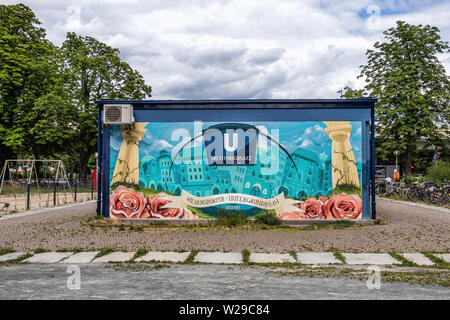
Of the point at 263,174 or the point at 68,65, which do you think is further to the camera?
the point at 68,65

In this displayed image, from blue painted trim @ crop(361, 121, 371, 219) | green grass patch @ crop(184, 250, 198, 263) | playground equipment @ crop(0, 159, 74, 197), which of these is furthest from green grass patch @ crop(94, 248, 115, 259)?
playground equipment @ crop(0, 159, 74, 197)

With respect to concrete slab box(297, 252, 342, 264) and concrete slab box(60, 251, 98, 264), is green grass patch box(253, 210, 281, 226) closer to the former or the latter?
concrete slab box(297, 252, 342, 264)

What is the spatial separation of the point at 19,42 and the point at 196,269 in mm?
33616

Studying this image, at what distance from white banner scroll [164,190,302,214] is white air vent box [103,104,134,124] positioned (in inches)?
103

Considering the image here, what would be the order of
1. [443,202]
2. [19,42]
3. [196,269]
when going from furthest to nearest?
[19,42], [443,202], [196,269]

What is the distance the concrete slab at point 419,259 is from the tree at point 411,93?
94.6 feet

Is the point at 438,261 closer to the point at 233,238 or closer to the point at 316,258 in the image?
the point at 316,258

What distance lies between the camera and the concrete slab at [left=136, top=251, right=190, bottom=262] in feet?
25.4

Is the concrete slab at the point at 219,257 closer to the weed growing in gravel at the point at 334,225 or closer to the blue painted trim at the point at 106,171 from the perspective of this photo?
the weed growing in gravel at the point at 334,225

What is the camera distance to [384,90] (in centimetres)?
3634

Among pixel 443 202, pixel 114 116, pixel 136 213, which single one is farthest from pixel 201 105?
pixel 443 202

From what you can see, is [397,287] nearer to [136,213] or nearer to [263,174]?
[263,174]

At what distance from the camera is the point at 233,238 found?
10133 mm
